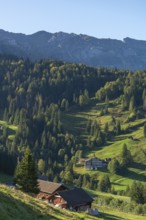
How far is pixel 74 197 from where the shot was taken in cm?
9875

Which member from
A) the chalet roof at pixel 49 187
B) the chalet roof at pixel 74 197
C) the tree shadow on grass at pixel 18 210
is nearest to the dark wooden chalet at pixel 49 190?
the chalet roof at pixel 49 187

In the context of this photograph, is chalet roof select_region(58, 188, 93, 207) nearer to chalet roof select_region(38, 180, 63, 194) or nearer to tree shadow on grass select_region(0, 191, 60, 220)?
chalet roof select_region(38, 180, 63, 194)

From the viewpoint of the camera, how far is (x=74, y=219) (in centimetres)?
4262

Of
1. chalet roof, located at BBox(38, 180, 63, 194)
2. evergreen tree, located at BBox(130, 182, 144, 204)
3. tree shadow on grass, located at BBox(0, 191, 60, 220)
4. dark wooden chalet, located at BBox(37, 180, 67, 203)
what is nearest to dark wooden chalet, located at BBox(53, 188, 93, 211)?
dark wooden chalet, located at BBox(37, 180, 67, 203)

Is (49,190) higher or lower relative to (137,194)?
higher

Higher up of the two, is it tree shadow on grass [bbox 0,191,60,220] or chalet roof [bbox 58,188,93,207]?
tree shadow on grass [bbox 0,191,60,220]

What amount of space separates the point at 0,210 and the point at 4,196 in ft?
18.1

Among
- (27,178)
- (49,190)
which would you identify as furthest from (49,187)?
(27,178)

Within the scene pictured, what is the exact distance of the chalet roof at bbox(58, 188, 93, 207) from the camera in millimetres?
96750

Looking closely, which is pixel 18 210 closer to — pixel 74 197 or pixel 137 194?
pixel 74 197

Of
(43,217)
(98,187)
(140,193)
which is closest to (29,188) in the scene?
(43,217)

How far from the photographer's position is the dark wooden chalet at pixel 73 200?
9586cm

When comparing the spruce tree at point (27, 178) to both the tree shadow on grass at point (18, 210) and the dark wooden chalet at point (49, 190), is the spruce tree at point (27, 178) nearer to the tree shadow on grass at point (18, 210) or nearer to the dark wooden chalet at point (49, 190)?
the dark wooden chalet at point (49, 190)

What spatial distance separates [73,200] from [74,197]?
4.98 feet
